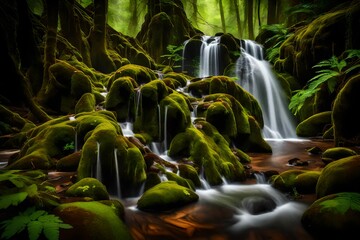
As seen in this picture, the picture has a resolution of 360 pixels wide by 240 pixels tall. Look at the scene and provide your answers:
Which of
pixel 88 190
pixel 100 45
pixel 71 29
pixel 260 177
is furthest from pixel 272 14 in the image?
pixel 88 190

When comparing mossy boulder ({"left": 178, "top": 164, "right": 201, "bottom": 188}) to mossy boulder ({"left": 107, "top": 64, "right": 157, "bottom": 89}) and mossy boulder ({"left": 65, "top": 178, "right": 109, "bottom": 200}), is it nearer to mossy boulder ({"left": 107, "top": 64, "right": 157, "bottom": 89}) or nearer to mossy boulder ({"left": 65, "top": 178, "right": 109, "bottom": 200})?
mossy boulder ({"left": 65, "top": 178, "right": 109, "bottom": 200})

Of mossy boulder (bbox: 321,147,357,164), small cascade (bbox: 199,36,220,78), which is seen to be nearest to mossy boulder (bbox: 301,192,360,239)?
mossy boulder (bbox: 321,147,357,164)

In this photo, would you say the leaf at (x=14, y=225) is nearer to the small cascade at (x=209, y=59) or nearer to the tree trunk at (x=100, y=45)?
the tree trunk at (x=100, y=45)

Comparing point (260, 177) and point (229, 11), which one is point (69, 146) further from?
point (229, 11)

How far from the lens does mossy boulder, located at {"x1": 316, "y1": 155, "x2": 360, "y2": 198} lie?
4.11 meters

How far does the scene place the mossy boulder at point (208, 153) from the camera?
6137mm

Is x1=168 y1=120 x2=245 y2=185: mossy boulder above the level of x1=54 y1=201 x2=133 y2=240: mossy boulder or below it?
below

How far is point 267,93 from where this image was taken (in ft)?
48.5

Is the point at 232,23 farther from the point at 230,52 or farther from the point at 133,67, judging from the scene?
the point at 133,67

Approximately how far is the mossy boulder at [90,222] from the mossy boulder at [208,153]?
9.96 ft

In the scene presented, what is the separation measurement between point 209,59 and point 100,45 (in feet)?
25.2

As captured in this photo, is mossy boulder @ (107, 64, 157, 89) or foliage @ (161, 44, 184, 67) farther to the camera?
foliage @ (161, 44, 184, 67)

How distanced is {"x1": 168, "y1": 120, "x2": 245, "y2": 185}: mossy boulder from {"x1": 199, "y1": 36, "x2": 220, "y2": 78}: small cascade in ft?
36.7

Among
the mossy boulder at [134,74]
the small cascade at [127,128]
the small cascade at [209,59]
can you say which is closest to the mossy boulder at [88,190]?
the small cascade at [127,128]
